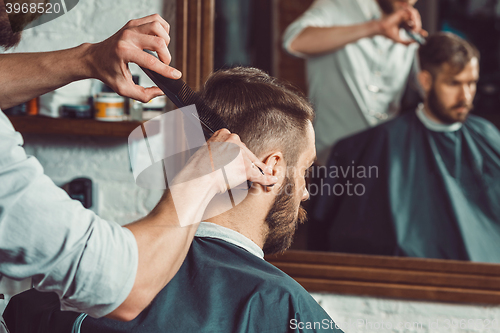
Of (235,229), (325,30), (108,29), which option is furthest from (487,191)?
(108,29)

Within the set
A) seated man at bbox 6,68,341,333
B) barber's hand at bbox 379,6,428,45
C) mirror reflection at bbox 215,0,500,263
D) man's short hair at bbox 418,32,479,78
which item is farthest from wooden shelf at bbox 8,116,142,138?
man's short hair at bbox 418,32,479,78

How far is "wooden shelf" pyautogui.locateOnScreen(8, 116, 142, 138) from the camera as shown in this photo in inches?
65.6

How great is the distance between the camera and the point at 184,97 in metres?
0.81

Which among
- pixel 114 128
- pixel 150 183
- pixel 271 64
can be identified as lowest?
pixel 150 183

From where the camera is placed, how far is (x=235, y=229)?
101 centimetres

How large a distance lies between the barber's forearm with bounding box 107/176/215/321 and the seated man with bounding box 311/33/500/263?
45.0 inches

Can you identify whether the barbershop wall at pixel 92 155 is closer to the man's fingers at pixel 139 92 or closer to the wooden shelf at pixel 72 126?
the wooden shelf at pixel 72 126

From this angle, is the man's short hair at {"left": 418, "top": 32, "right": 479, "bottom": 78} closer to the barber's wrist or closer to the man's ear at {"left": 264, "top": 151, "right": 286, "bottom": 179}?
the man's ear at {"left": 264, "top": 151, "right": 286, "bottom": 179}

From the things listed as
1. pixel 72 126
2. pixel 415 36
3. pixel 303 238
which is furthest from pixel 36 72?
pixel 415 36

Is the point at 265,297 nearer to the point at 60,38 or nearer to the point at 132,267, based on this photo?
the point at 132,267

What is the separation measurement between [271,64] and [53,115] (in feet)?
3.16

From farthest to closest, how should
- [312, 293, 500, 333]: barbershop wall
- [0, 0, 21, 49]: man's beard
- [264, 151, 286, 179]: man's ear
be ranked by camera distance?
[312, 293, 500, 333]: barbershop wall → [0, 0, 21, 49]: man's beard → [264, 151, 286, 179]: man's ear

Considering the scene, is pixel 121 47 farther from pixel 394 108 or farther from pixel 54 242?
pixel 394 108

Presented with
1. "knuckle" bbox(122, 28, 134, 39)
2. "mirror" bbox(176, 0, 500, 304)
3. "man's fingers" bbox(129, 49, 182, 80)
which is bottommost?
"mirror" bbox(176, 0, 500, 304)
